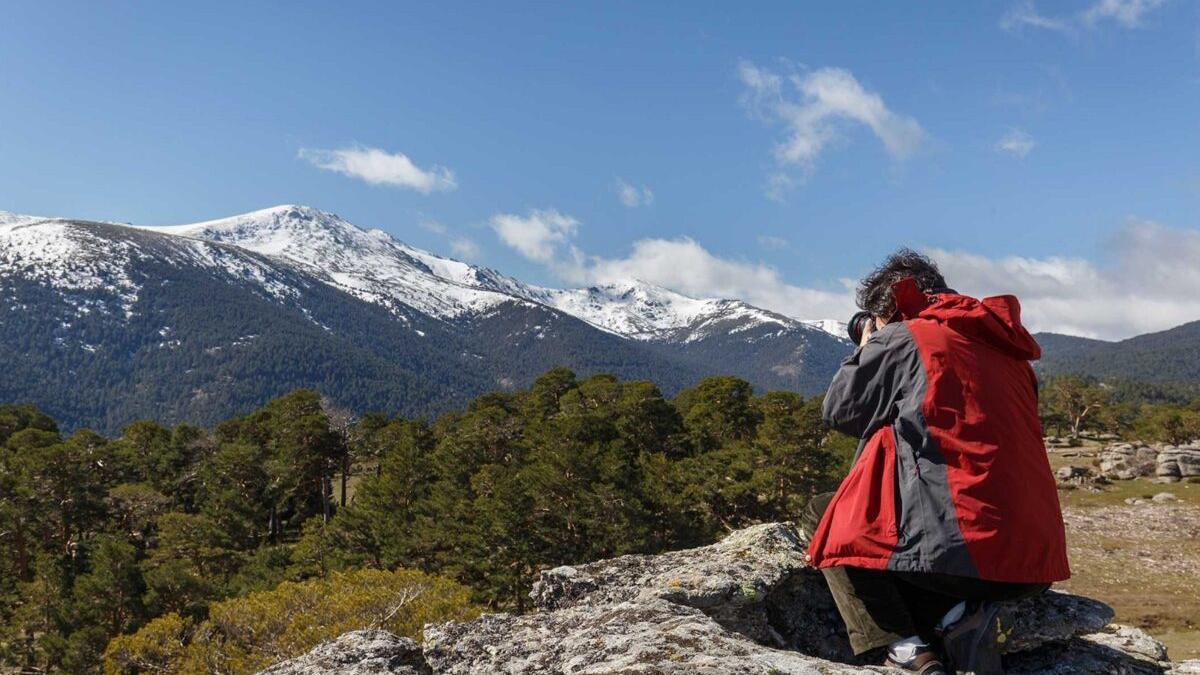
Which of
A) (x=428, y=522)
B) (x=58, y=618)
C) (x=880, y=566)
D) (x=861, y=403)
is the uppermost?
(x=861, y=403)

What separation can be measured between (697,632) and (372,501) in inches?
1622

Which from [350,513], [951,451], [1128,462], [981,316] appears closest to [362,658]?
[951,451]

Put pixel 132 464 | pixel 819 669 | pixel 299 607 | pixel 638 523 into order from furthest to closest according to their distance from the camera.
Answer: pixel 132 464
pixel 638 523
pixel 299 607
pixel 819 669

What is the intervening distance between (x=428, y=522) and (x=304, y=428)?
73.3 ft

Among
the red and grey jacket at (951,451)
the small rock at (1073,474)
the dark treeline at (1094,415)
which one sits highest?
the red and grey jacket at (951,451)

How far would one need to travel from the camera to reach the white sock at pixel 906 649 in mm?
3643

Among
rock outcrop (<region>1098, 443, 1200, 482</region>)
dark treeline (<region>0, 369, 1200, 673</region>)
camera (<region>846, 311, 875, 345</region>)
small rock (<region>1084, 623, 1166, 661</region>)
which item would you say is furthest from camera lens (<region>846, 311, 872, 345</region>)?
rock outcrop (<region>1098, 443, 1200, 482</region>)

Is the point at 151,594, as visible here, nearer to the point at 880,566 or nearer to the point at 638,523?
the point at 638,523

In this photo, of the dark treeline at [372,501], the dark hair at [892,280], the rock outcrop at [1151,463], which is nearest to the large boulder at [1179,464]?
the rock outcrop at [1151,463]

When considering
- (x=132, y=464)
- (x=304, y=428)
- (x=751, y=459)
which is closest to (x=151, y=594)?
(x=304, y=428)

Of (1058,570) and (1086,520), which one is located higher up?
(1058,570)

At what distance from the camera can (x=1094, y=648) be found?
205 inches

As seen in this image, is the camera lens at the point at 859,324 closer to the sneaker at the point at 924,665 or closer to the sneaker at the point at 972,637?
the sneaker at the point at 972,637

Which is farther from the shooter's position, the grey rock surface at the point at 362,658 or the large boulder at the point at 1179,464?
the large boulder at the point at 1179,464
